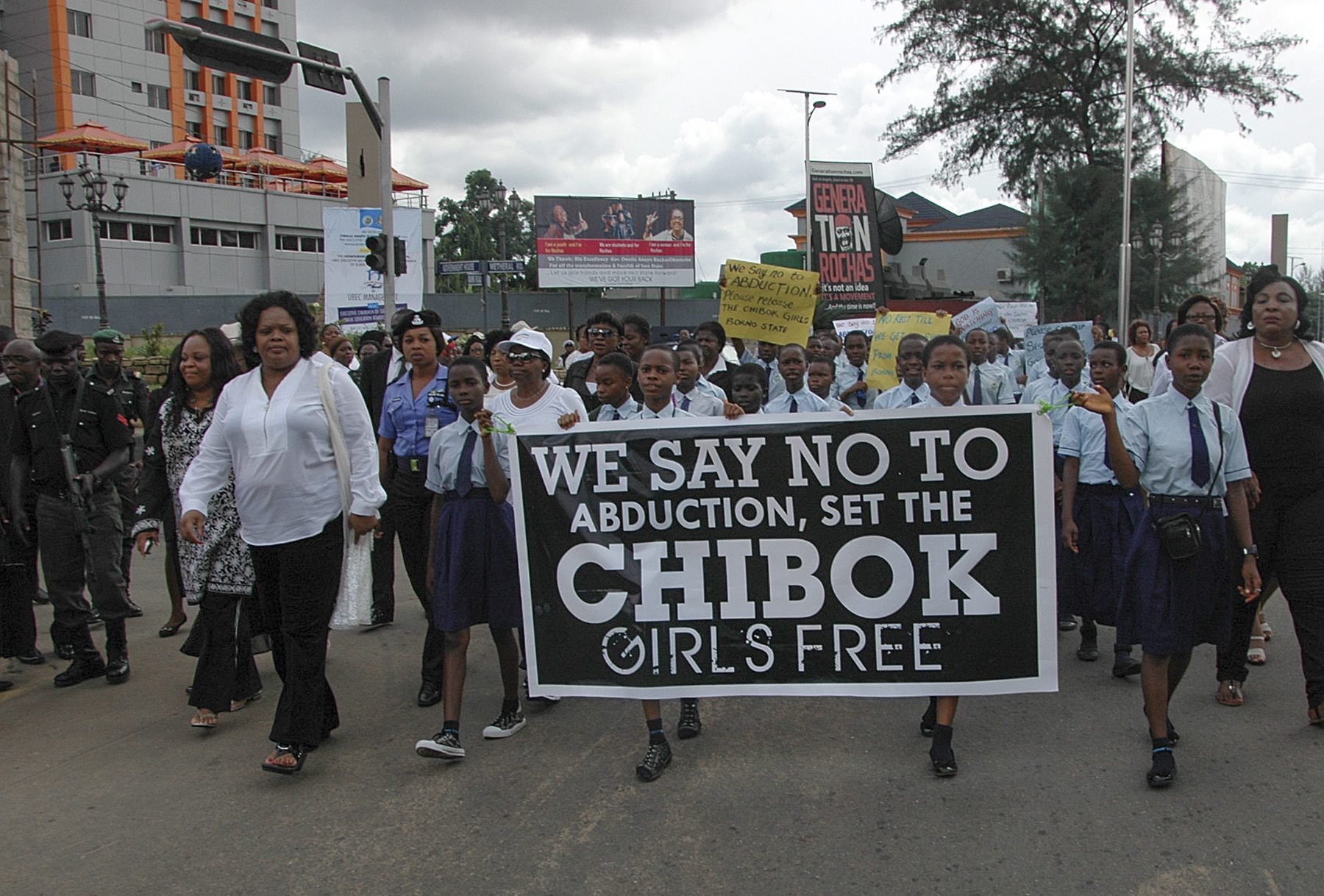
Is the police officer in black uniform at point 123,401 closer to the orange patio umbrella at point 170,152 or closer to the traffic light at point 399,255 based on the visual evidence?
the traffic light at point 399,255

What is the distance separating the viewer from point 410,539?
19.8ft

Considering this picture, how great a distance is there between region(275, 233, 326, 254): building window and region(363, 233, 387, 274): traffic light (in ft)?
140

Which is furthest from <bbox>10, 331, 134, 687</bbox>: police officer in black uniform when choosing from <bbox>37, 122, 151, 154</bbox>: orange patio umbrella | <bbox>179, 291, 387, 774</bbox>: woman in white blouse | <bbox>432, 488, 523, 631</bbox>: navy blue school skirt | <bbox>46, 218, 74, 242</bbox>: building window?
<bbox>46, 218, 74, 242</bbox>: building window

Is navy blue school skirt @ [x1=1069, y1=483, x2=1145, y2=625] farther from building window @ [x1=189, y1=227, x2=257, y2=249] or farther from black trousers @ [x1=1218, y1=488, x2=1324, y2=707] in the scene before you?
building window @ [x1=189, y1=227, x2=257, y2=249]

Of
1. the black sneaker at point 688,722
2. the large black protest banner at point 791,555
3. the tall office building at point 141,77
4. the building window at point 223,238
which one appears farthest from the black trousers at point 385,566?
the building window at point 223,238

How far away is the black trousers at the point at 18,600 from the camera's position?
6.23m

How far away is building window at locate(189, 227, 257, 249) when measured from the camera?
52906mm

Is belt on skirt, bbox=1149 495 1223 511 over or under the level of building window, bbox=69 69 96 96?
under

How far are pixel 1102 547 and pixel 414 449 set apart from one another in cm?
382

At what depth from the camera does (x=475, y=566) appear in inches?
196

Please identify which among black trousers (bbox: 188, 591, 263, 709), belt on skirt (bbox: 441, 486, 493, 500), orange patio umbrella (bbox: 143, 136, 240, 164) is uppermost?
orange patio umbrella (bbox: 143, 136, 240, 164)

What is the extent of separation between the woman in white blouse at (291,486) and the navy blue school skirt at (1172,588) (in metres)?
3.17

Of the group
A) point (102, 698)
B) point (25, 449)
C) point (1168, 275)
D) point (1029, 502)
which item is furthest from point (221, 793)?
point (1168, 275)

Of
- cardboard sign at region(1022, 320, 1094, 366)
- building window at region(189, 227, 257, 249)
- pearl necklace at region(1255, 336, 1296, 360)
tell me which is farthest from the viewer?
building window at region(189, 227, 257, 249)
